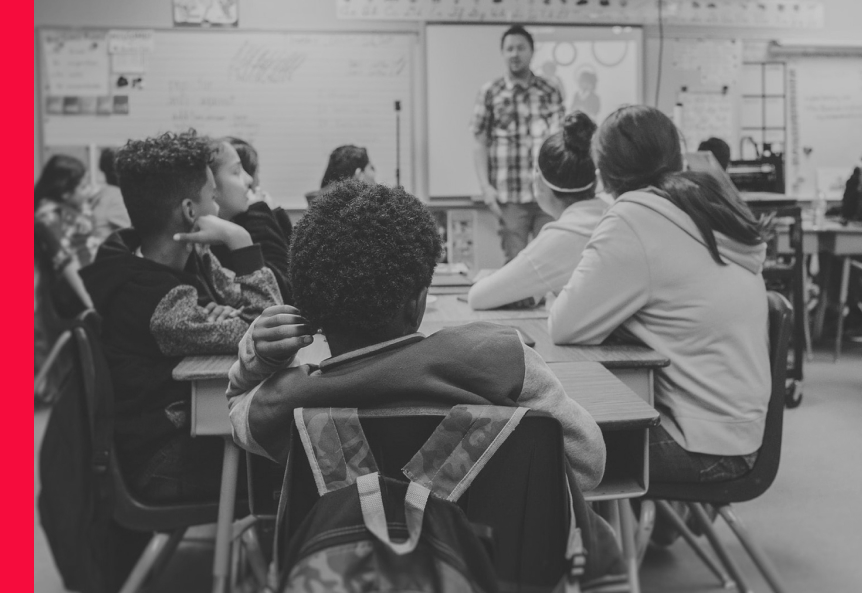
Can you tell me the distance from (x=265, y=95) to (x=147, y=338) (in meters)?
3.83

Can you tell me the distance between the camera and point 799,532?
2586 millimetres

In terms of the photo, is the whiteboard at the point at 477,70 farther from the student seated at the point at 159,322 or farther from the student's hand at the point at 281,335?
the student's hand at the point at 281,335

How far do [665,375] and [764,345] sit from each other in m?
0.21

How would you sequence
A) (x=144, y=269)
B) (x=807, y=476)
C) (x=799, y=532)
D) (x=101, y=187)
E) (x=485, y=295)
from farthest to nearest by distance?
(x=101, y=187) < (x=807, y=476) < (x=799, y=532) < (x=485, y=295) < (x=144, y=269)

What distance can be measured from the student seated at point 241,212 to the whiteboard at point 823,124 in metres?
4.61

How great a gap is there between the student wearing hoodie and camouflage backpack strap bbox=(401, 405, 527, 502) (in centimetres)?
92

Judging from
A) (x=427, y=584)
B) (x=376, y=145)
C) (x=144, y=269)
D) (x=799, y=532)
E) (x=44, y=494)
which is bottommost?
(x=799, y=532)

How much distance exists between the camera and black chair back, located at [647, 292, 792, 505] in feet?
5.66

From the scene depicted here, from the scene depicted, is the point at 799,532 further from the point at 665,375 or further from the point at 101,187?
the point at 101,187

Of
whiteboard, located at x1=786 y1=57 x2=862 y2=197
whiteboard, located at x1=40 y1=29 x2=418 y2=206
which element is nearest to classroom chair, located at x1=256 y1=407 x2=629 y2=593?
whiteboard, located at x1=40 y1=29 x2=418 y2=206

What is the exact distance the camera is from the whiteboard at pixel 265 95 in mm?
5227

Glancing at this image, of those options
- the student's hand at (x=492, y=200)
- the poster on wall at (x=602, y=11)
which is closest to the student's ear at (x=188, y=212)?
the student's hand at (x=492, y=200)

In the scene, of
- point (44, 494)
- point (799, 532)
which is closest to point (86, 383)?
point (44, 494)

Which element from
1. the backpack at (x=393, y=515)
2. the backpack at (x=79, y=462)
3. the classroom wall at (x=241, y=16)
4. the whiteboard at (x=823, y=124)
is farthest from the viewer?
the whiteboard at (x=823, y=124)
